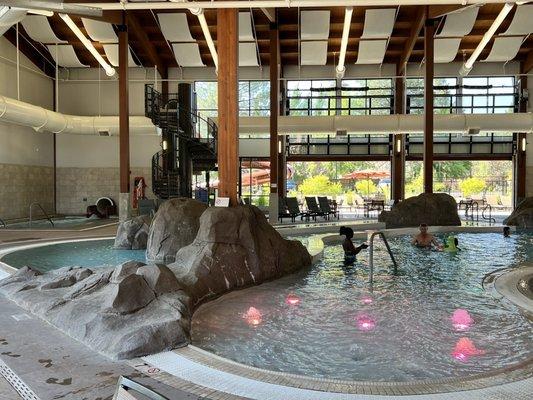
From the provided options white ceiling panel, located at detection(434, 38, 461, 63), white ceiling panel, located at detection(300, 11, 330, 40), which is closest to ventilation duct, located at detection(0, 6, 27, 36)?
white ceiling panel, located at detection(300, 11, 330, 40)

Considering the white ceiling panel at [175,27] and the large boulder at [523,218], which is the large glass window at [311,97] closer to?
the white ceiling panel at [175,27]

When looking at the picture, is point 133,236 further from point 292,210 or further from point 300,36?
point 300,36

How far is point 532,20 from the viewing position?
1748 centimetres

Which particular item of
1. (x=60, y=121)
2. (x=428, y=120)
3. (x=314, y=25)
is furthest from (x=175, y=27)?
(x=428, y=120)

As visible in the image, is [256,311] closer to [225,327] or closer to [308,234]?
[225,327]

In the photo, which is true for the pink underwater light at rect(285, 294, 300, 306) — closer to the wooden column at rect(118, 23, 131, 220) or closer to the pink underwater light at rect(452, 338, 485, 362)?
the pink underwater light at rect(452, 338, 485, 362)

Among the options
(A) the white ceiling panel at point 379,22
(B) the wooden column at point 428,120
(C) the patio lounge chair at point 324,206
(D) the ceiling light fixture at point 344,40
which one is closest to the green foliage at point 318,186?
(C) the patio lounge chair at point 324,206

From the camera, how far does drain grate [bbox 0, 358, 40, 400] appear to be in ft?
10.0

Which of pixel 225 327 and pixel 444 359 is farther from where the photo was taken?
pixel 225 327

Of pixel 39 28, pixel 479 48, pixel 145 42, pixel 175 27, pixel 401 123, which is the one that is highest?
pixel 175 27

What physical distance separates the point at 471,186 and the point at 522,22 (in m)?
7.74

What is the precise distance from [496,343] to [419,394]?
5.69 ft

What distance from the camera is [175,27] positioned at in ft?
60.4

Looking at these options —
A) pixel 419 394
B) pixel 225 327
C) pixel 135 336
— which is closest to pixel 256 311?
pixel 225 327
